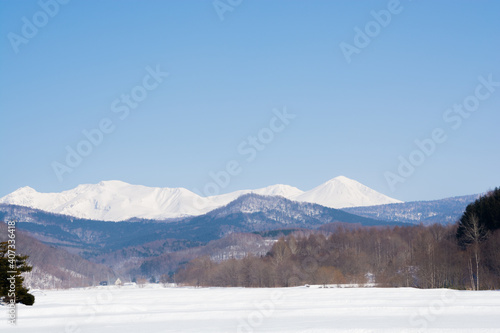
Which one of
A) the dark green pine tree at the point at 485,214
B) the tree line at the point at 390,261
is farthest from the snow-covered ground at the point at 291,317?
the dark green pine tree at the point at 485,214

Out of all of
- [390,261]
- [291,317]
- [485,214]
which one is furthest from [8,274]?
[390,261]

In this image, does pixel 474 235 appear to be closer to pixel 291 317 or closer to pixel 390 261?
pixel 390 261

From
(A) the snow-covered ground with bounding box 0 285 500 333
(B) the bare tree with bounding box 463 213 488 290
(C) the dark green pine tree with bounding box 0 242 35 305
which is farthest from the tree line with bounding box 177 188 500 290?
(C) the dark green pine tree with bounding box 0 242 35 305

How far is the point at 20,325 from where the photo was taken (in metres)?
43.1

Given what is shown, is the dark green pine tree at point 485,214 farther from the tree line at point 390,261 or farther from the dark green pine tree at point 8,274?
the dark green pine tree at point 8,274

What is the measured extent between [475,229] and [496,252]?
215 inches

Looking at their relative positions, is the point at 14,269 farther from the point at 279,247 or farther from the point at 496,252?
the point at 279,247

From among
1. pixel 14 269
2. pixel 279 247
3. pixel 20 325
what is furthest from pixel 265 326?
pixel 279 247

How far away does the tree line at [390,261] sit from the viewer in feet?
282

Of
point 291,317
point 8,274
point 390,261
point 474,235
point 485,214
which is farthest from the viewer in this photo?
point 390,261

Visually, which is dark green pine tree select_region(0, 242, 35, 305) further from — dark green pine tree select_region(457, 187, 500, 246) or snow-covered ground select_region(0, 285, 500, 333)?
dark green pine tree select_region(457, 187, 500, 246)

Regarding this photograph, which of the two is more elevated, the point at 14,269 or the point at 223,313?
the point at 14,269

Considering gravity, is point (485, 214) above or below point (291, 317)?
above

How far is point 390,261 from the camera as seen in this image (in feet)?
406
